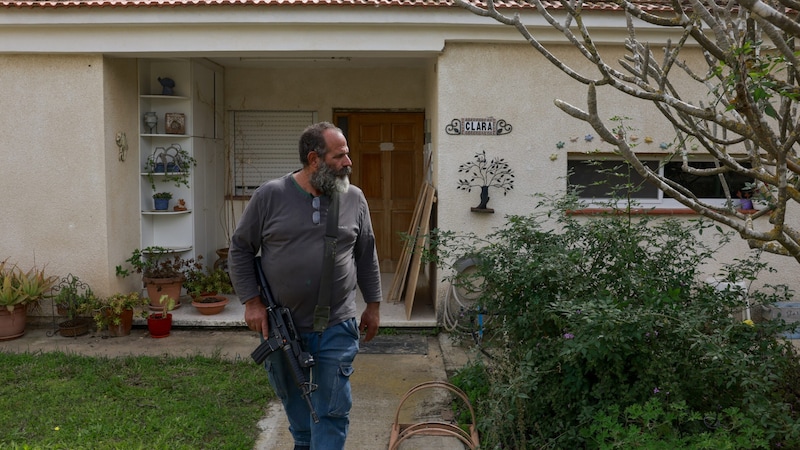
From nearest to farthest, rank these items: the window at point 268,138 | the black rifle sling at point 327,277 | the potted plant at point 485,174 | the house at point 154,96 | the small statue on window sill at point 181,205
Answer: the black rifle sling at point 327,277, the house at point 154,96, the potted plant at point 485,174, the small statue on window sill at point 181,205, the window at point 268,138

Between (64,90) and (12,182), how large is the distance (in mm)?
1186

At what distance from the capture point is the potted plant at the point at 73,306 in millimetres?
7422

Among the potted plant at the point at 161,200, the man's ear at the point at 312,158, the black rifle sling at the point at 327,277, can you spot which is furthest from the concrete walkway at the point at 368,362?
the man's ear at the point at 312,158

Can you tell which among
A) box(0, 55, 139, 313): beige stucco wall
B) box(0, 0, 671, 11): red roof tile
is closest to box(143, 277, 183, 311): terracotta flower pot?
box(0, 55, 139, 313): beige stucco wall

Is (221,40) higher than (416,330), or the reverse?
(221,40)

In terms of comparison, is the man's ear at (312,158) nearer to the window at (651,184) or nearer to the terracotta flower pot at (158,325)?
the terracotta flower pot at (158,325)

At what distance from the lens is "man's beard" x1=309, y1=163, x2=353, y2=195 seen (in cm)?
373

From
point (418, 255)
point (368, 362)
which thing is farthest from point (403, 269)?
point (368, 362)

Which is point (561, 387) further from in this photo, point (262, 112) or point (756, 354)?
point (262, 112)

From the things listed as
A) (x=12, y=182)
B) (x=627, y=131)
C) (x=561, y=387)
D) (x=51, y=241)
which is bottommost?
(x=561, y=387)

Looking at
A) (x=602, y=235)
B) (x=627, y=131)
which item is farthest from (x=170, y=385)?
(x=627, y=131)

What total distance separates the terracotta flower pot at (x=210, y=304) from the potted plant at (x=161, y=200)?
4.43ft

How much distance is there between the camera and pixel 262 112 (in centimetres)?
1025

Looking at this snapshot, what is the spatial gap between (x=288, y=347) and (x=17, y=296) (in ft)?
16.1
